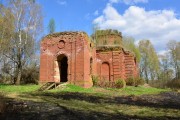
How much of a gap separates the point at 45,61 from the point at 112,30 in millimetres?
21350

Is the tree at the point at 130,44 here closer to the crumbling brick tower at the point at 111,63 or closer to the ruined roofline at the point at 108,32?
the ruined roofline at the point at 108,32

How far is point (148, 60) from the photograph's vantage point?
56.6 meters

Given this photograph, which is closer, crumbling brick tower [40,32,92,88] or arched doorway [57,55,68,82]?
crumbling brick tower [40,32,92,88]

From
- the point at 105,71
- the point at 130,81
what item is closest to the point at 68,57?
the point at 105,71

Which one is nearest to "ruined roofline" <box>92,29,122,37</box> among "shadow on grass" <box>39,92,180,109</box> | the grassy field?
the grassy field

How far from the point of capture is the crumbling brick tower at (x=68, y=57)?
81.6ft

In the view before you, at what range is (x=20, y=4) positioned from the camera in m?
31.2

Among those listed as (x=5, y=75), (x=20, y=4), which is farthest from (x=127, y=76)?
(x=5, y=75)

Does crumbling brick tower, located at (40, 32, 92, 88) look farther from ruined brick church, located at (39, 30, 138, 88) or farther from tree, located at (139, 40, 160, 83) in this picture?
tree, located at (139, 40, 160, 83)

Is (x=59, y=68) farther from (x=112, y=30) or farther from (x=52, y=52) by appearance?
(x=112, y=30)

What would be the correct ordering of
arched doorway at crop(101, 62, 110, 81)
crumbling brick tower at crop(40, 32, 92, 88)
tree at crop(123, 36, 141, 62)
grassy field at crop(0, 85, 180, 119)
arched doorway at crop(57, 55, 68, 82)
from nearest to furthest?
grassy field at crop(0, 85, 180, 119) → crumbling brick tower at crop(40, 32, 92, 88) → arched doorway at crop(57, 55, 68, 82) → arched doorway at crop(101, 62, 110, 81) → tree at crop(123, 36, 141, 62)

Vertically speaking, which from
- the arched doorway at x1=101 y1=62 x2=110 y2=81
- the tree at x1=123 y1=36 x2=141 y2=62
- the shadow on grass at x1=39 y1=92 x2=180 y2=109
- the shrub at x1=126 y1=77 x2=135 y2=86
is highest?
the tree at x1=123 y1=36 x2=141 y2=62

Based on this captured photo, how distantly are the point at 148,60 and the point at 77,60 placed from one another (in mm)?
34715

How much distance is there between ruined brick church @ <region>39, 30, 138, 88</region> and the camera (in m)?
25.0
